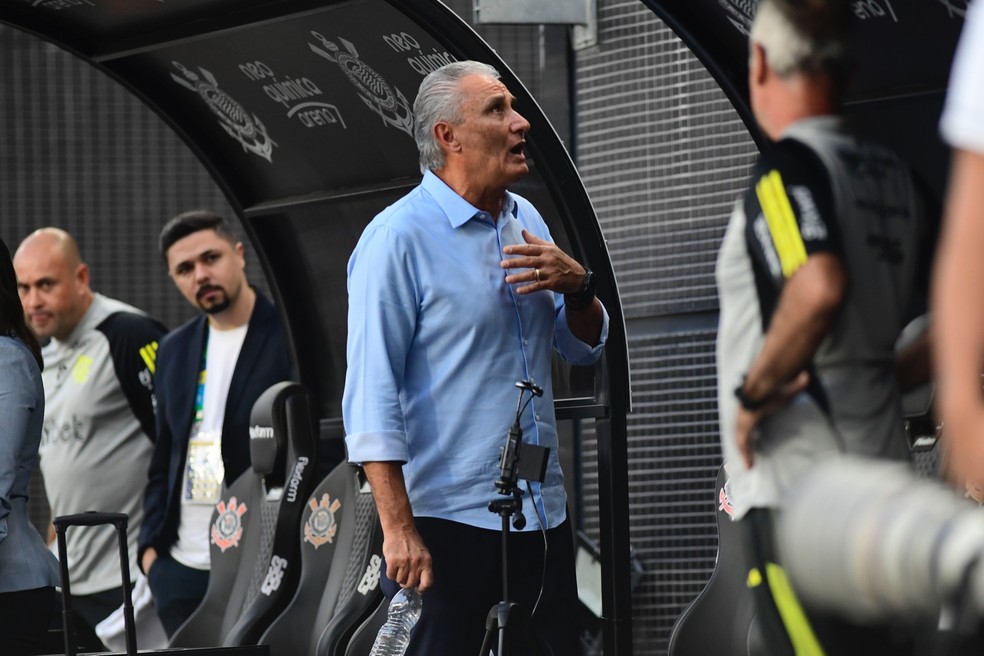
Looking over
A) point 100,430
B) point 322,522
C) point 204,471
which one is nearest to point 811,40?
point 322,522

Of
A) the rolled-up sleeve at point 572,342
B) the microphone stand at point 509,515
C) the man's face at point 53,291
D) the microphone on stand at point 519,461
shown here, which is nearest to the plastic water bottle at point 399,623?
the microphone stand at point 509,515

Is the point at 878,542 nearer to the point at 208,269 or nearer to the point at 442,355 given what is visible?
the point at 442,355

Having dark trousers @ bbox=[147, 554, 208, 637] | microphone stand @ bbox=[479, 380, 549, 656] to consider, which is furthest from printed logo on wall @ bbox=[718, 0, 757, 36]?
dark trousers @ bbox=[147, 554, 208, 637]

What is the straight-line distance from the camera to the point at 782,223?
6.19ft

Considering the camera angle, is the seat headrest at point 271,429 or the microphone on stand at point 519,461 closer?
the microphone on stand at point 519,461

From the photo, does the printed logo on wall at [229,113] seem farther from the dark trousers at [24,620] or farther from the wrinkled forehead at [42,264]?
the dark trousers at [24,620]

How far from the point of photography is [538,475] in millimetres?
3453

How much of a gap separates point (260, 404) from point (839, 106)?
12.1ft

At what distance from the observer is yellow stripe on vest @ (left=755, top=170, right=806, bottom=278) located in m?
1.87

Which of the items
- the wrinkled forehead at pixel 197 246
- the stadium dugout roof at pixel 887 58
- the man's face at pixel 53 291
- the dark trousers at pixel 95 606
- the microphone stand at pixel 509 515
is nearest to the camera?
the stadium dugout roof at pixel 887 58

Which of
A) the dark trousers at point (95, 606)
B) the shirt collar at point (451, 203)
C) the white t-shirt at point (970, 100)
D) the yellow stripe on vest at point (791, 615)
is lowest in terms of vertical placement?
the dark trousers at point (95, 606)

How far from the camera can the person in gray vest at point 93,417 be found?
6.53 meters

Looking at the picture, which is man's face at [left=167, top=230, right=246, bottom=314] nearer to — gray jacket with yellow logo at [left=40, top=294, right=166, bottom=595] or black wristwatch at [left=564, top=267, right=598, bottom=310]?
gray jacket with yellow logo at [left=40, top=294, right=166, bottom=595]

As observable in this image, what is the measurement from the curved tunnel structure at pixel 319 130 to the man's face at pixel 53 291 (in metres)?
0.95
